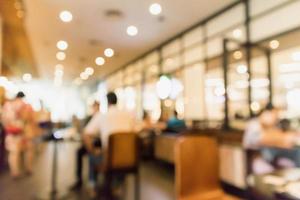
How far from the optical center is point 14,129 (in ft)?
16.3

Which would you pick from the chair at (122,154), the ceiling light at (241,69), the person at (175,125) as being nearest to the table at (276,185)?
the chair at (122,154)

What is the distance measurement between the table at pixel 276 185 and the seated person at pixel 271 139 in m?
0.14

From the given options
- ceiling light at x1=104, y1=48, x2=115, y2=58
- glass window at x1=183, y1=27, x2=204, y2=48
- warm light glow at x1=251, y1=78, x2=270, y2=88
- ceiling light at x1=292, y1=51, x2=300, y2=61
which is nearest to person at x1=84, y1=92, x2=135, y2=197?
warm light glow at x1=251, y1=78, x2=270, y2=88

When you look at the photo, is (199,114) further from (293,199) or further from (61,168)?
(293,199)

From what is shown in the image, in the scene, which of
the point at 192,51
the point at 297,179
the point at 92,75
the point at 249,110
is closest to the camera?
the point at 297,179

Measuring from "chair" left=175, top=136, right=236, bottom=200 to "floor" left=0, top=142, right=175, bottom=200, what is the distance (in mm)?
633

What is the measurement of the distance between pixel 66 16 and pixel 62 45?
263cm

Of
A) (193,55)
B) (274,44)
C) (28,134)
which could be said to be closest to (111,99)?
(28,134)

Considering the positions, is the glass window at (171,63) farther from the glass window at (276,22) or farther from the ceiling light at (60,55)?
the ceiling light at (60,55)

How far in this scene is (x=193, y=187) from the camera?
11.3ft

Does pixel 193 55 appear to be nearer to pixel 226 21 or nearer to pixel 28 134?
pixel 226 21

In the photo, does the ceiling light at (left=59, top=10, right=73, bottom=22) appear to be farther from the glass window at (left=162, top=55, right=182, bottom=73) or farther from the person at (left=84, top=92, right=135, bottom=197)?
the person at (left=84, top=92, right=135, bottom=197)

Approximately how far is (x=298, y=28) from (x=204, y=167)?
2.31 meters

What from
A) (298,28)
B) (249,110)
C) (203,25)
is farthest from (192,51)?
(298,28)
